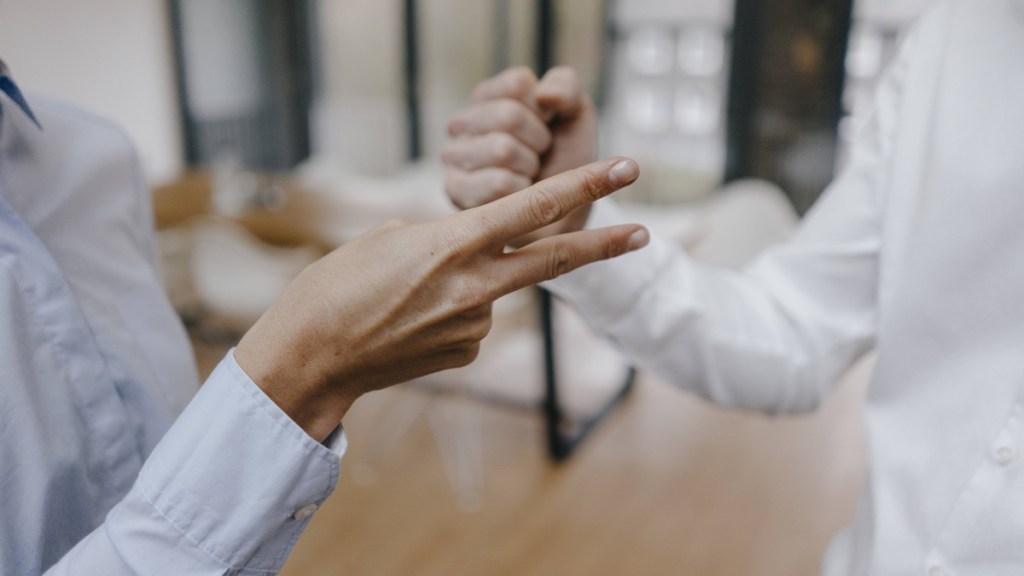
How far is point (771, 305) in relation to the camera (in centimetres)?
108

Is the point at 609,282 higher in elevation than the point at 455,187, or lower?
lower

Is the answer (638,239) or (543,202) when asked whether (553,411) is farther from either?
(543,202)

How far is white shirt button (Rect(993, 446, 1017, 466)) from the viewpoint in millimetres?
775

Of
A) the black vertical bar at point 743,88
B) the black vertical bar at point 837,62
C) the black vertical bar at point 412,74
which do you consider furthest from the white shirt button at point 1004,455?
the black vertical bar at point 412,74

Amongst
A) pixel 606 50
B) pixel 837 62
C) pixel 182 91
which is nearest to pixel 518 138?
pixel 837 62

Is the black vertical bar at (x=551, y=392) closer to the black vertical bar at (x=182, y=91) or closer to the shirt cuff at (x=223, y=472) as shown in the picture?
the shirt cuff at (x=223, y=472)

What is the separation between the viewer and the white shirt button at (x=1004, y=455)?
30.5 inches

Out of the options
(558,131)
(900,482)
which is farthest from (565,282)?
(900,482)

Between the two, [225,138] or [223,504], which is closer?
[223,504]

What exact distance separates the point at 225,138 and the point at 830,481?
4700 millimetres

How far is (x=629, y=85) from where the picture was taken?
5.00m

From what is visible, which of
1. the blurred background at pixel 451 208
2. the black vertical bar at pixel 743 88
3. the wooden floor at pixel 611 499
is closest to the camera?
the wooden floor at pixel 611 499

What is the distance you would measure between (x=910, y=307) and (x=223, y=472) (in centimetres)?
76

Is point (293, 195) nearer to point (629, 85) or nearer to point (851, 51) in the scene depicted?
point (629, 85)
